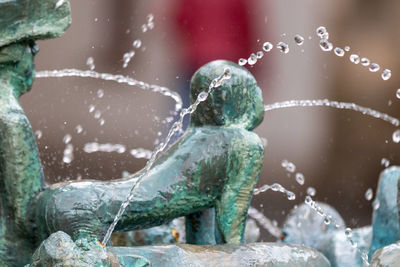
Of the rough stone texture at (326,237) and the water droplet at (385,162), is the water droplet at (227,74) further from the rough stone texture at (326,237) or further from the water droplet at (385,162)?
the water droplet at (385,162)

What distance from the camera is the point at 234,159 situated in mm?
3066

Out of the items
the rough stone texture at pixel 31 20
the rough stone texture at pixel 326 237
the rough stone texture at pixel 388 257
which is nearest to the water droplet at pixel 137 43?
the rough stone texture at pixel 326 237

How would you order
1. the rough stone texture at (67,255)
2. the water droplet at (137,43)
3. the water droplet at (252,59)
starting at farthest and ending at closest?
the water droplet at (137,43), the water droplet at (252,59), the rough stone texture at (67,255)

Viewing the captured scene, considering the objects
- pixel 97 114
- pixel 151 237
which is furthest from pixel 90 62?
pixel 151 237

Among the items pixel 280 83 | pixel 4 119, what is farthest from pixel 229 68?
pixel 280 83

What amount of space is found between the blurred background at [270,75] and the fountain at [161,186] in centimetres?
360

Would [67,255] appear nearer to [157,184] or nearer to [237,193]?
[157,184]

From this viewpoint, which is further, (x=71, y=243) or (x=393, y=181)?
(x=393, y=181)

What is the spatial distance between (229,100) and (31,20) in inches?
25.5

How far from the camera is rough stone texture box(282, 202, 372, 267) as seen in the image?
3.74 meters

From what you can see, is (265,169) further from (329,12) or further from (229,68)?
(229,68)

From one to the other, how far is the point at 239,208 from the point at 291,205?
482 centimetres

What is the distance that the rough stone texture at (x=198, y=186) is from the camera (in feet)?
9.48

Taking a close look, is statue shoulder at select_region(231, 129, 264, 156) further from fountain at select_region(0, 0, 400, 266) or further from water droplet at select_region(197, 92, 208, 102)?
water droplet at select_region(197, 92, 208, 102)
